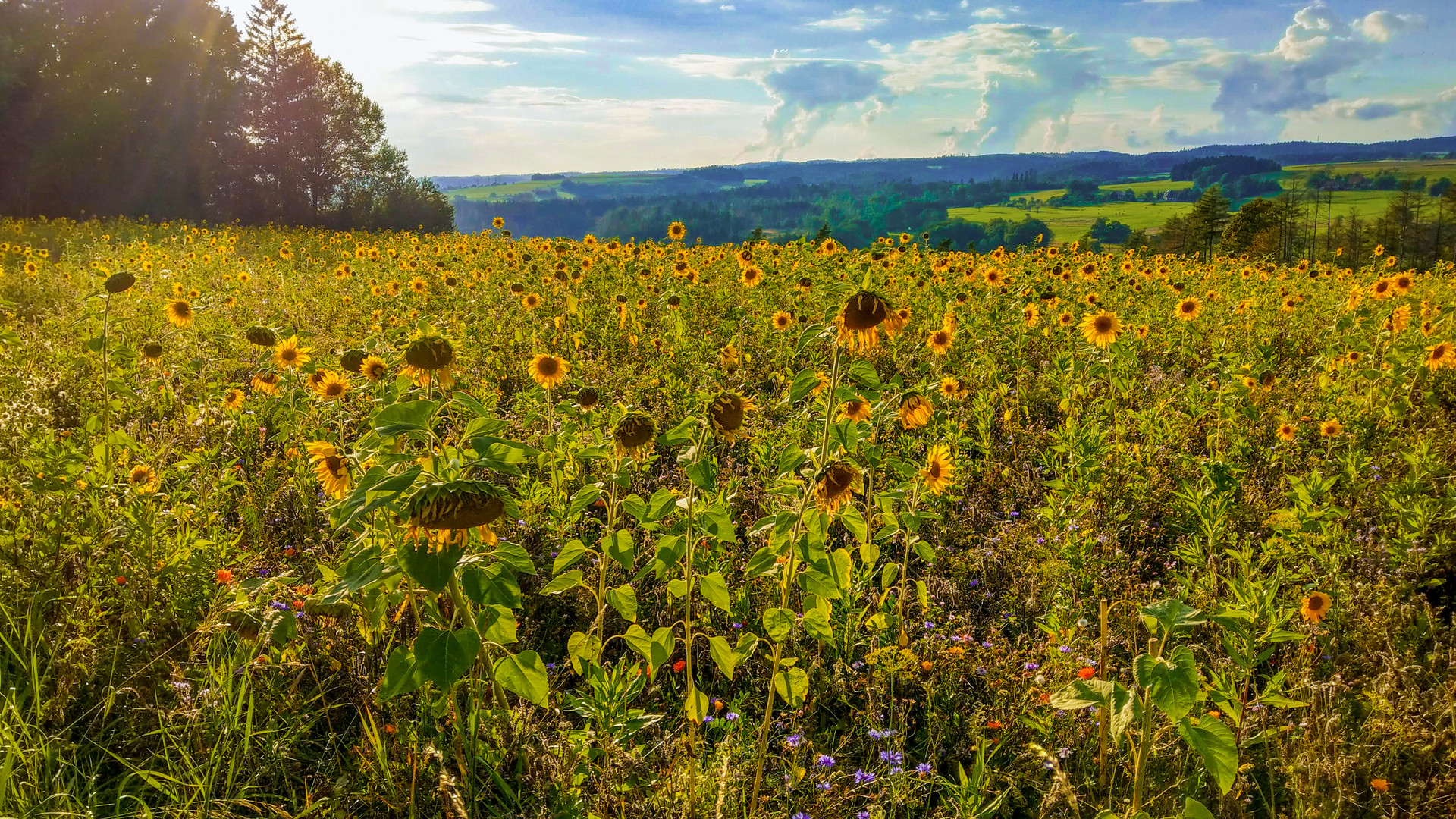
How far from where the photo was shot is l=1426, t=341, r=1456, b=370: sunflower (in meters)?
4.71

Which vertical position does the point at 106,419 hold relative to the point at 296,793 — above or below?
above

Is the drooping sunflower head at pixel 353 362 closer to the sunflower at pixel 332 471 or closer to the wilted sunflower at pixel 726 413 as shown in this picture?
the sunflower at pixel 332 471

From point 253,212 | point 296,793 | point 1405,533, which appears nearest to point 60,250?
point 296,793

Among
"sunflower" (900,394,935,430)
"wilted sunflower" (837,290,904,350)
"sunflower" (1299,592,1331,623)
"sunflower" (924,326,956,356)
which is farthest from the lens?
"sunflower" (924,326,956,356)

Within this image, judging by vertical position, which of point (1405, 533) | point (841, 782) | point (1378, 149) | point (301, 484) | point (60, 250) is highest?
point (1378, 149)

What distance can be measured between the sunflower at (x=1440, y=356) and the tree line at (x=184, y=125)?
1322 inches

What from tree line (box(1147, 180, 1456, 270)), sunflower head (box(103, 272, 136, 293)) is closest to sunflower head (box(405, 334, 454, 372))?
sunflower head (box(103, 272, 136, 293))

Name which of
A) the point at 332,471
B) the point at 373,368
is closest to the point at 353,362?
the point at 373,368

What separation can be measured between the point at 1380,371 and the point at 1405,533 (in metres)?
2.25

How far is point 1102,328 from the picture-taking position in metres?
5.19

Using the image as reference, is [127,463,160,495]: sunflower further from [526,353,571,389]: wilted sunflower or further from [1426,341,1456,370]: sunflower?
[1426,341,1456,370]: sunflower

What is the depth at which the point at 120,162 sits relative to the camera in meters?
27.3

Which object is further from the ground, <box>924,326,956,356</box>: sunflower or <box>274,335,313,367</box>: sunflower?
<box>274,335,313,367</box>: sunflower

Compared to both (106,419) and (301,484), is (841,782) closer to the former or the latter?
(301,484)
